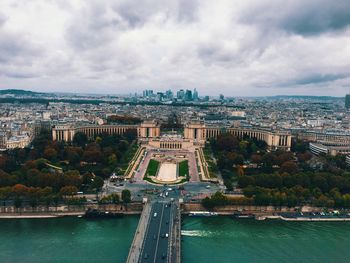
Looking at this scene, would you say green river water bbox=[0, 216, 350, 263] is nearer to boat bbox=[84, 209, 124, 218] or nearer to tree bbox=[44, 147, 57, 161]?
boat bbox=[84, 209, 124, 218]

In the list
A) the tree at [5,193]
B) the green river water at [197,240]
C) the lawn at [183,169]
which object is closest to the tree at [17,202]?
the green river water at [197,240]

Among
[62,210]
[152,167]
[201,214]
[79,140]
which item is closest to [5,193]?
[62,210]

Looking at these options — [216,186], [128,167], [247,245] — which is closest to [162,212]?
[247,245]

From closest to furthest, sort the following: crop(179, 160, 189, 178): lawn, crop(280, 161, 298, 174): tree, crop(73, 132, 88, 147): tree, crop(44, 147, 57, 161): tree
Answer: crop(280, 161, 298, 174): tree → crop(179, 160, 189, 178): lawn → crop(44, 147, 57, 161): tree → crop(73, 132, 88, 147): tree

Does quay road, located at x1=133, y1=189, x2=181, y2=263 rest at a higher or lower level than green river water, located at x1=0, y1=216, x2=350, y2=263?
higher

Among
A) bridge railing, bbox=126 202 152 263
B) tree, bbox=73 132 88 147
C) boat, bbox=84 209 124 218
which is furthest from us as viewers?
tree, bbox=73 132 88 147

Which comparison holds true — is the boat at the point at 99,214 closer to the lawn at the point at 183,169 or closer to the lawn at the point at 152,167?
the lawn at the point at 152,167

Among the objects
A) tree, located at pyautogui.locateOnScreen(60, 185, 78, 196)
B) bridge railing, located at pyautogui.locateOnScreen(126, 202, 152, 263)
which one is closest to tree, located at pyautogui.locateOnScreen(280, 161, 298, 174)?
bridge railing, located at pyautogui.locateOnScreen(126, 202, 152, 263)
